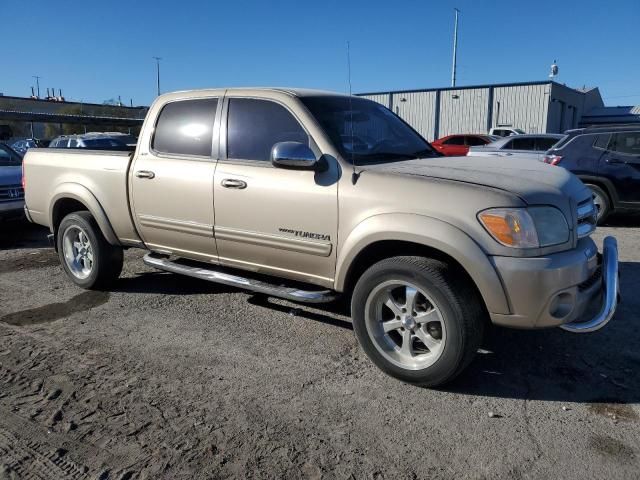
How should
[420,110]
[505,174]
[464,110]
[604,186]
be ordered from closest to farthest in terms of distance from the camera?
[505,174], [604,186], [464,110], [420,110]

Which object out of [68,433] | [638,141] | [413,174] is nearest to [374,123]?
[413,174]

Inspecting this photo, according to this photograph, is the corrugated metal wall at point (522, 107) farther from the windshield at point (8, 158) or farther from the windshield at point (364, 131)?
the windshield at point (364, 131)

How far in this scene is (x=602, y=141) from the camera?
8969 mm

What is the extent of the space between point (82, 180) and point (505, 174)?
4021 millimetres

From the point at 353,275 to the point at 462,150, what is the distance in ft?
54.7

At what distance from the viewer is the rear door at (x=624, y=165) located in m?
8.60

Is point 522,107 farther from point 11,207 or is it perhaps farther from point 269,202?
point 269,202

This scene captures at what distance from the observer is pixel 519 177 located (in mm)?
3391

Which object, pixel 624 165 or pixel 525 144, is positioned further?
pixel 525 144

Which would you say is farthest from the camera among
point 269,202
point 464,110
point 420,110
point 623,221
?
point 420,110

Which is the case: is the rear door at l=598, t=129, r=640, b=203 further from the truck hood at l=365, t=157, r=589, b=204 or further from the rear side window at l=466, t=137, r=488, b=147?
the rear side window at l=466, t=137, r=488, b=147

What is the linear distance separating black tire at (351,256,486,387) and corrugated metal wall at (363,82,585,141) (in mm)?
31530

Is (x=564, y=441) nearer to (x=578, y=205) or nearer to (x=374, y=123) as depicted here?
(x=578, y=205)

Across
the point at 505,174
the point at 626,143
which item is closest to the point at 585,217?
the point at 505,174
